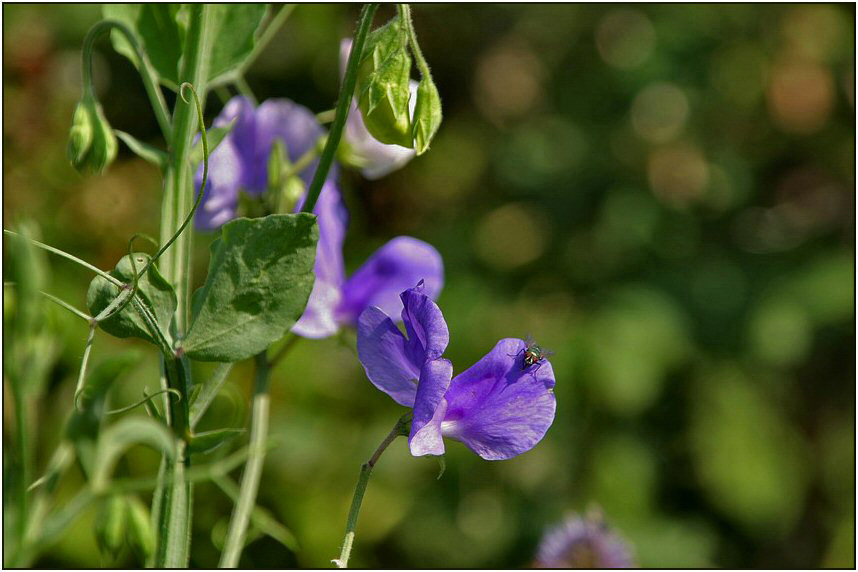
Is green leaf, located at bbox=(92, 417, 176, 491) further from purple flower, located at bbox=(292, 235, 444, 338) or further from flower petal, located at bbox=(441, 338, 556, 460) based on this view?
purple flower, located at bbox=(292, 235, 444, 338)

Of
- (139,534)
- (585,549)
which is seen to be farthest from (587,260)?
(139,534)

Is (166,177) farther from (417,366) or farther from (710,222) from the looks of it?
(710,222)

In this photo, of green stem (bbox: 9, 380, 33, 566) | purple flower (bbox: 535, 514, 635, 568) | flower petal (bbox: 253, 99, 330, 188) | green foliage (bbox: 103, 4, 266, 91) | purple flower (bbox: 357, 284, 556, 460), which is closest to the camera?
green stem (bbox: 9, 380, 33, 566)

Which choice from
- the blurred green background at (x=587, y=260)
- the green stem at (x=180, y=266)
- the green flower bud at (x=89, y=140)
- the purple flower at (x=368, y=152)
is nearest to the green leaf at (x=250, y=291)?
the green stem at (x=180, y=266)

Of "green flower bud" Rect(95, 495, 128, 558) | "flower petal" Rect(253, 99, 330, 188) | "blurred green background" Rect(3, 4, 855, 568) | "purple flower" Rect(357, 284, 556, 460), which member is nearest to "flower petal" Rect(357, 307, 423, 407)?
"purple flower" Rect(357, 284, 556, 460)

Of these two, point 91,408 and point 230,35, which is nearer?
point 91,408

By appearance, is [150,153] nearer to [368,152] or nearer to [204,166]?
[204,166]
